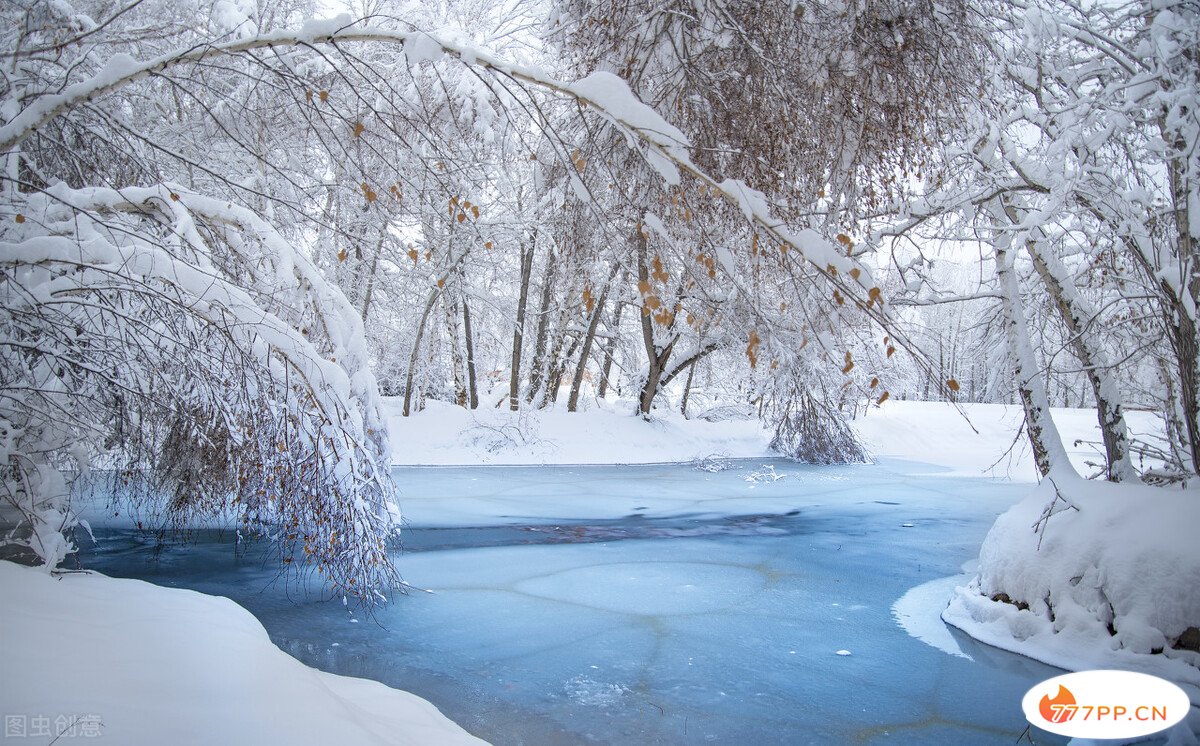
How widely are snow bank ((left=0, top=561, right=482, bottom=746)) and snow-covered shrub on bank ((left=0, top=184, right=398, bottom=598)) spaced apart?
71cm

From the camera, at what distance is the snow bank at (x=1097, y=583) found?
4.75 meters

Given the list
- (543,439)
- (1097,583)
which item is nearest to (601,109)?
(1097,583)

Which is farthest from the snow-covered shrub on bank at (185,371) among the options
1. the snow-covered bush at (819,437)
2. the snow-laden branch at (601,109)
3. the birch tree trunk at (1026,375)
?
the snow-covered bush at (819,437)

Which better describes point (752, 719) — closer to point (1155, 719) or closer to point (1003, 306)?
point (1155, 719)

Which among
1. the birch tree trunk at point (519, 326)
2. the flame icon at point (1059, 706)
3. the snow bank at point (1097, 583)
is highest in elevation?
the birch tree trunk at point (519, 326)

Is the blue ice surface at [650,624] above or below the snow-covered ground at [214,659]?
below

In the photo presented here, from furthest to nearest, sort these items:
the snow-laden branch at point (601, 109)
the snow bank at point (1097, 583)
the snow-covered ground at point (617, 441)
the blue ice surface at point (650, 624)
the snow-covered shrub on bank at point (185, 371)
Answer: the snow-covered ground at point (617, 441), the snow bank at point (1097, 583), the blue ice surface at point (650, 624), the snow-covered shrub on bank at point (185, 371), the snow-laden branch at point (601, 109)

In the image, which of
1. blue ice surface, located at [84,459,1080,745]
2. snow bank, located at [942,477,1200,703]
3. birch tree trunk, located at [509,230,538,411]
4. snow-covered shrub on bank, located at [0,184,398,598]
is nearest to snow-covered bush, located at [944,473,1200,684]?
snow bank, located at [942,477,1200,703]

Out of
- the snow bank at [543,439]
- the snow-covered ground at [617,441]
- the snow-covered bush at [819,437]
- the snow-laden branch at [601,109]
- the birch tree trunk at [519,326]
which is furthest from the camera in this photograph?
the birch tree trunk at [519,326]

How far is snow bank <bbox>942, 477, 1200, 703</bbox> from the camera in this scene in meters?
4.75

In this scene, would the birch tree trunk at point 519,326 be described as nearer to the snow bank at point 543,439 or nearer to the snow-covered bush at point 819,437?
the snow bank at point 543,439

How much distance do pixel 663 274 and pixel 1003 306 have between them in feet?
21.5

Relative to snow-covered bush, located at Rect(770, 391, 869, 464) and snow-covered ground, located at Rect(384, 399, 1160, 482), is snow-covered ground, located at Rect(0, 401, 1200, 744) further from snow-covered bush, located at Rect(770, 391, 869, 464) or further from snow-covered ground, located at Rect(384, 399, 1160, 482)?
snow-covered bush, located at Rect(770, 391, 869, 464)

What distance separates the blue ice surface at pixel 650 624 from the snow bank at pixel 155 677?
49.5 inches
